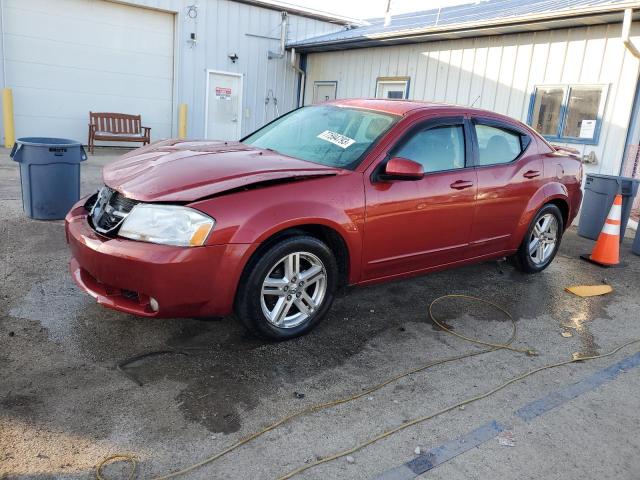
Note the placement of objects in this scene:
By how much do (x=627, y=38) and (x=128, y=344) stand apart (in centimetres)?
815

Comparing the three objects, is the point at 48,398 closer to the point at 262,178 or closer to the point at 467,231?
the point at 262,178

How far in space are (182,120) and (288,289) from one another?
1141 centimetres

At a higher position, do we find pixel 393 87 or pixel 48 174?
pixel 393 87

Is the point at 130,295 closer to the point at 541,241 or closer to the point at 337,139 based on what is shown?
the point at 337,139

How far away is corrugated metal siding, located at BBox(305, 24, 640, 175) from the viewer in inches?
334

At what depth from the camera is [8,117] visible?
11781mm

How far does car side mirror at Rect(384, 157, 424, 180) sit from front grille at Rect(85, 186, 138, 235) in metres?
1.68

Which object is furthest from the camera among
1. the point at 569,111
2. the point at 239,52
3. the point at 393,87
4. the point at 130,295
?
the point at 239,52

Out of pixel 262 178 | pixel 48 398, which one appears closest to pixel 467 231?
pixel 262 178

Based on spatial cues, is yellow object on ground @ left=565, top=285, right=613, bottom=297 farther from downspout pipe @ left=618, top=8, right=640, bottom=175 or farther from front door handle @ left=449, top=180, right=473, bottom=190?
downspout pipe @ left=618, top=8, right=640, bottom=175

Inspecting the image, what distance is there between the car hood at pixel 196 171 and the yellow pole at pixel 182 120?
10.2m

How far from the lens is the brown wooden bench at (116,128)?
12587 millimetres

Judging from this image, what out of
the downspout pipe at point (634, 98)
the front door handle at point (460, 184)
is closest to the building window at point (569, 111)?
the downspout pipe at point (634, 98)

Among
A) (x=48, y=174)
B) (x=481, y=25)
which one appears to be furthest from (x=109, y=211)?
(x=481, y=25)
